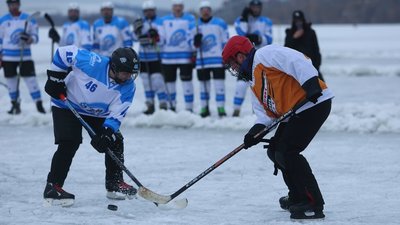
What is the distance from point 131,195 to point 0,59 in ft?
15.1

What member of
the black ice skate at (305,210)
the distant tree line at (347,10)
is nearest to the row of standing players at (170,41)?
the black ice skate at (305,210)

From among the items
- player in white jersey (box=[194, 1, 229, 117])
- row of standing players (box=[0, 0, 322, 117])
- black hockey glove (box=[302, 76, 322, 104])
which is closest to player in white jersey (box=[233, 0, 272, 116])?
row of standing players (box=[0, 0, 322, 117])

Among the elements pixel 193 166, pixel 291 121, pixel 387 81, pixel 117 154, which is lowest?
pixel 387 81

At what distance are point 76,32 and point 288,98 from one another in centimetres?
594


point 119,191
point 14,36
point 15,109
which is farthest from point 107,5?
point 119,191

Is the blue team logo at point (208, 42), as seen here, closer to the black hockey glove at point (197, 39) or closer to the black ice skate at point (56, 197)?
the black hockey glove at point (197, 39)

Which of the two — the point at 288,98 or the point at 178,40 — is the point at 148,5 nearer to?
the point at 178,40

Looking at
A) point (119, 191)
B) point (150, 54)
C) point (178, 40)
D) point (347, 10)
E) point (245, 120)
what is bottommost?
point (347, 10)

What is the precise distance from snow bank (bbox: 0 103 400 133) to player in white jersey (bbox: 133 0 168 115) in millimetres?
443

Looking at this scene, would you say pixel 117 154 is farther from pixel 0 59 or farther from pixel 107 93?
pixel 0 59

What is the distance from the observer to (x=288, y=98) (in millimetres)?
3861

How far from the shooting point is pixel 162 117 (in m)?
7.92

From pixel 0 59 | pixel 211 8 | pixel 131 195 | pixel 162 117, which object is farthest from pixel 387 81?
pixel 131 195

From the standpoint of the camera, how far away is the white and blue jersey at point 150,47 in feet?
29.5
